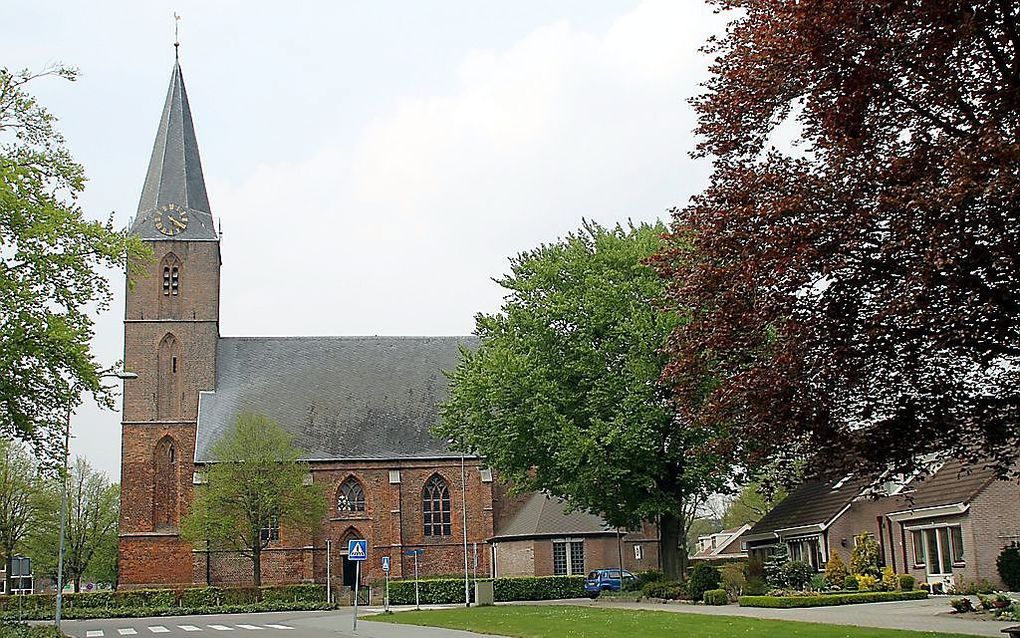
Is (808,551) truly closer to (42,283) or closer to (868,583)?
(868,583)

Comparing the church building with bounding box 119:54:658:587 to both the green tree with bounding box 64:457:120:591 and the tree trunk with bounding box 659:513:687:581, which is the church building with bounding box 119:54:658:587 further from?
the green tree with bounding box 64:457:120:591

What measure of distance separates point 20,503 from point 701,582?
4395cm

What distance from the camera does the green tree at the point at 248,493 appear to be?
48500 millimetres

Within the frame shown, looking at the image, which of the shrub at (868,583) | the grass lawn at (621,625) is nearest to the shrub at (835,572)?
the shrub at (868,583)

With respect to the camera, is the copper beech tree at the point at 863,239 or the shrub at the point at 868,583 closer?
the copper beech tree at the point at 863,239

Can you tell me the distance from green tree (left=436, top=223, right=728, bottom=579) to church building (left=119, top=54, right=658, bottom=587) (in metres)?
16.2

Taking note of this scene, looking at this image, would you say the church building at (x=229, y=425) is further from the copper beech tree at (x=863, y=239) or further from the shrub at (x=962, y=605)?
the copper beech tree at (x=863, y=239)

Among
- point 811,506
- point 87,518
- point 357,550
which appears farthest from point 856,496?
point 87,518

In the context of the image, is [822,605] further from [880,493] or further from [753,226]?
[753,226]

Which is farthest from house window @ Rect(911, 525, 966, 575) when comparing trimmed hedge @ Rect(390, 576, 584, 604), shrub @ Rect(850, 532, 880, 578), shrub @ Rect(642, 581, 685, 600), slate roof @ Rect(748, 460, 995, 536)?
trimmed hedge @ Rect(390, 576, 584, 604)

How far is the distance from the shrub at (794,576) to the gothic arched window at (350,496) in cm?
2821

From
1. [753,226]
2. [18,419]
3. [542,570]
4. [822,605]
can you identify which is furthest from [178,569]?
[753,226]

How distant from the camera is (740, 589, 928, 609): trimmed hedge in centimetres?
2873

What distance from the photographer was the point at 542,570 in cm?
5228
